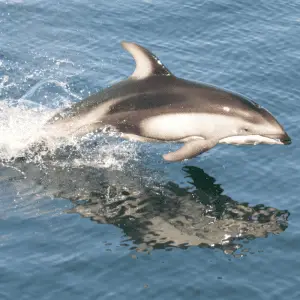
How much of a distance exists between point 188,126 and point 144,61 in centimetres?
198

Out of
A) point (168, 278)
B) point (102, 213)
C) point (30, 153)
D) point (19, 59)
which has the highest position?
point (19, 59)

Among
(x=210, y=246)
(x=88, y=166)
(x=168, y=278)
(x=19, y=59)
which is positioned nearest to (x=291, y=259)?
(x=210, y=246)

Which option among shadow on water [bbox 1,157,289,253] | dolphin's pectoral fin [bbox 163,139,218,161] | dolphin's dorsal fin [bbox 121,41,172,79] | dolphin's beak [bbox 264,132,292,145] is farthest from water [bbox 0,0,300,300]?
dolphin's dorsal fin [bbox 121,41,172,79]

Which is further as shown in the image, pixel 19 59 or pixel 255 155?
pixel 19 59

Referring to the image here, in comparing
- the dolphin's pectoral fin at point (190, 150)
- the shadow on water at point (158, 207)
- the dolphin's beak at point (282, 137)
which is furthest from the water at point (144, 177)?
the dolphin's beak at point (282, 137)

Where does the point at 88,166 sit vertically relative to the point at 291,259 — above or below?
above

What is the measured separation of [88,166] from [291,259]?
640 cm

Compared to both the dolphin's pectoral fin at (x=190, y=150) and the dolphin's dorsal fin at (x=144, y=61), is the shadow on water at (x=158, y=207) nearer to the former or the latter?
the dolphin's pectoral fin at (x=190, y=150)

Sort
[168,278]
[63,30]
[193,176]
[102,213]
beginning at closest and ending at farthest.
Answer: [168,278]
[102,213]
[193,176]
[63,30]

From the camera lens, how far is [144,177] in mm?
21188

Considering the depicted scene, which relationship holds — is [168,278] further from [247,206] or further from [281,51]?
[281,51]

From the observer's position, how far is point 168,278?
1700 cm

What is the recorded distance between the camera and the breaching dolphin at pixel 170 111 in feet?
64.9

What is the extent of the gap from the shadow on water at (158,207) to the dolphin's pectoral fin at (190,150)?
1067mm
